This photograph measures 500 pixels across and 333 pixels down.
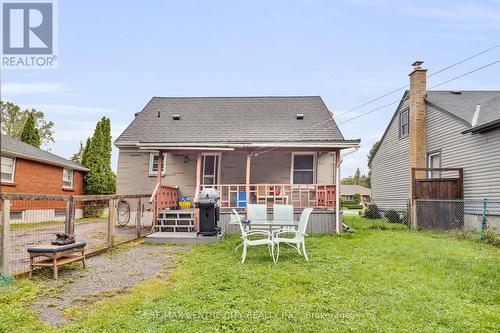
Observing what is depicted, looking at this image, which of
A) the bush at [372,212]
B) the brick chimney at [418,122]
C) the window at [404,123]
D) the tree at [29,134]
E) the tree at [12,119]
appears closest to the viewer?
the brick chimney at [418,122]

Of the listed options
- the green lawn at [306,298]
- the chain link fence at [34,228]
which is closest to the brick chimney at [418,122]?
the green lawn at [306,298]

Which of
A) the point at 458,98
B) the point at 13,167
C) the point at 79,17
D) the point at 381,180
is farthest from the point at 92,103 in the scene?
the point at 458,98

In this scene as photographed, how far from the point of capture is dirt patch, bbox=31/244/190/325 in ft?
13.4

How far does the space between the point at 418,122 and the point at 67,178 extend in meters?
18.5

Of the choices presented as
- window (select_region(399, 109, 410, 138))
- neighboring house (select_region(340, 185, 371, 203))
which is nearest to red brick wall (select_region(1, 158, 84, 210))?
window (select_region(399, 109, 410, 138))

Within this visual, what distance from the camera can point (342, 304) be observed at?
3.99 m

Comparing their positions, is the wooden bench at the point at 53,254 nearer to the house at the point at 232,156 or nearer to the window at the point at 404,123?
the house at the point at 232,156

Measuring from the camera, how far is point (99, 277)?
541 cm

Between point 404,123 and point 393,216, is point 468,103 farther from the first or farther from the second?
point 393,216

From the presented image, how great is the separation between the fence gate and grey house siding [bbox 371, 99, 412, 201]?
3090 mm

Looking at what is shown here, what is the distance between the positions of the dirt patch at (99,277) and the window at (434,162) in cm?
1224

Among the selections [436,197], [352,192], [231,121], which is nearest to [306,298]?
[436,197]

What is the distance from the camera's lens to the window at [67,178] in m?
17.7

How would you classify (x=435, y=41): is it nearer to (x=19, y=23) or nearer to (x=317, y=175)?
(x=317, y=175)
